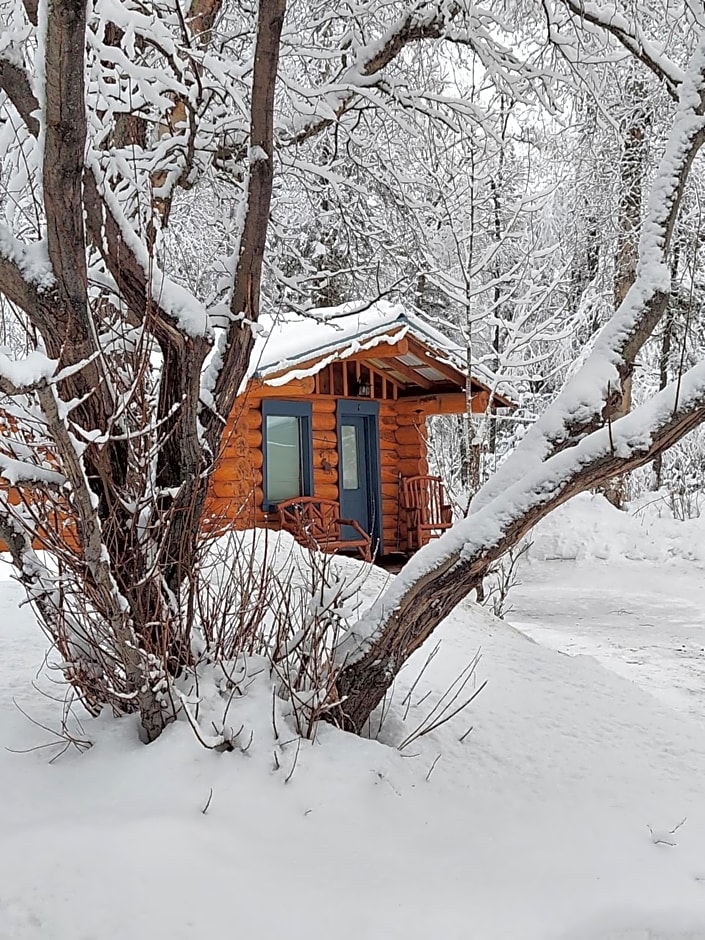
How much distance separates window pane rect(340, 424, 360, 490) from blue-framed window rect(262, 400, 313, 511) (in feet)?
2.83

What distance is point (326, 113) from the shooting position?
543 cm

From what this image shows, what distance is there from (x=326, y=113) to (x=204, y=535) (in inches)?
119

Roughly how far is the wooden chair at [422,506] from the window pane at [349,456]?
0.81 metres

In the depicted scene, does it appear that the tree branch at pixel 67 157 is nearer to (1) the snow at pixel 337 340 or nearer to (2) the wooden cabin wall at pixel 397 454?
(1) the snow at pixel 337 340

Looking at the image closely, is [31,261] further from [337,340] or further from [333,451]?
[333,451]

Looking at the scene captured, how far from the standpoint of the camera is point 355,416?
40.4ft

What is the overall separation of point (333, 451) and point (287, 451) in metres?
0.77

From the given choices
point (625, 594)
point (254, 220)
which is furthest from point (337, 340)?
point (254, 220)

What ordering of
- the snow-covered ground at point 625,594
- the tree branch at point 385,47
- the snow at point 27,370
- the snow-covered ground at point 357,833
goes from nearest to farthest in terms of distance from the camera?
1. the snow at point 27,370
2. the snow-covered ground at point 357,833
3. the tree branch at point 385,47
4. the snow-covered ground at point 625,594

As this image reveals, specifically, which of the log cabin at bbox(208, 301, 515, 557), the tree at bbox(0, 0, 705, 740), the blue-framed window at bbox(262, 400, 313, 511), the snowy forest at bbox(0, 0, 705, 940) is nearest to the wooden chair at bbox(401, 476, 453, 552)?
the log cabin at bbox(208, 301, 515, 557)

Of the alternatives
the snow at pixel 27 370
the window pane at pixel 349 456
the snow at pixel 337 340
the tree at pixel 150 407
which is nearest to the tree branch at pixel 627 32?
the tree at pixel 150 407

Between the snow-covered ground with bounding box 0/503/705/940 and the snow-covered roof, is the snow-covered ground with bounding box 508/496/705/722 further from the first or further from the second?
the snow-covered roof

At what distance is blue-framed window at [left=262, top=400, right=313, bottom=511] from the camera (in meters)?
11.0

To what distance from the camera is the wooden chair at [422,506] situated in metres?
12.6
